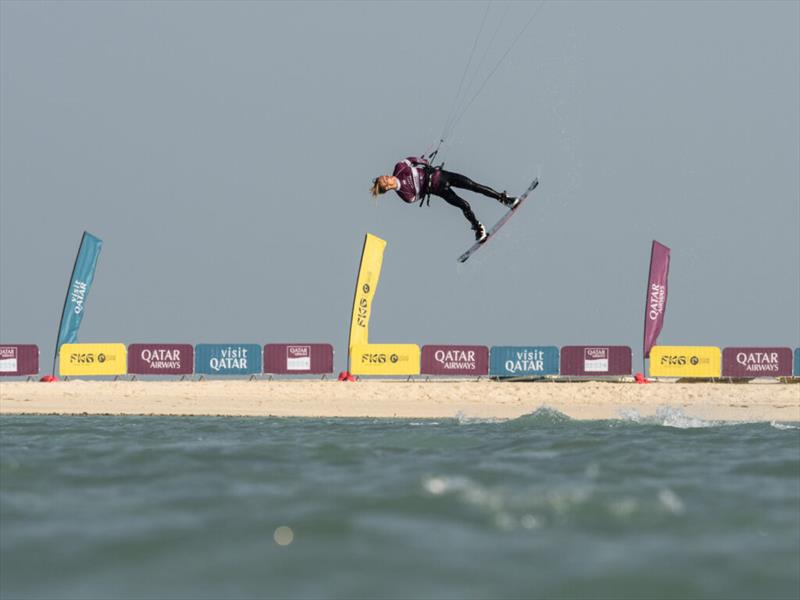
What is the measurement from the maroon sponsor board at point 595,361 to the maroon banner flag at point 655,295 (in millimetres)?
1921

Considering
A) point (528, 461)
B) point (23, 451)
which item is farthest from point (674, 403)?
point (23, 451)

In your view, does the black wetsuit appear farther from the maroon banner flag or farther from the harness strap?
the maroon banner flag

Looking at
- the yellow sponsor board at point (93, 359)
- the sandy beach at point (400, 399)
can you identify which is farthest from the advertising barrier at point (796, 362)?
the yellow sponsor board at point (93, 359)

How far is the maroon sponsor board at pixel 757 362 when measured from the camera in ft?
137

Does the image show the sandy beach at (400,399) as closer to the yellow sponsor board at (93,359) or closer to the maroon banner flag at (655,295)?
the yellow sponsor board at (93,359)

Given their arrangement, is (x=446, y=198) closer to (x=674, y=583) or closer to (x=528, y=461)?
(x=528, y=461)

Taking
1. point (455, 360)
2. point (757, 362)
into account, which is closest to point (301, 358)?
point (455, 360)

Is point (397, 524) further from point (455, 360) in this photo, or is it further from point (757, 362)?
point (757, 362)

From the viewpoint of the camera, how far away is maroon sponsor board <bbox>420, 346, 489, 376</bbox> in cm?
4028

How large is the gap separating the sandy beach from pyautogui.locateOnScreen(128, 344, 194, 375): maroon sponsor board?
3.09 m

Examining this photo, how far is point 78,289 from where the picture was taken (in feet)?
127

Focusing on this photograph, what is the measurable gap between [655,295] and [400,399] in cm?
1372

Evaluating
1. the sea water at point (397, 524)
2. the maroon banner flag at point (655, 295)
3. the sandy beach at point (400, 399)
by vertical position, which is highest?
the maroon banner flag at point (655, 295)

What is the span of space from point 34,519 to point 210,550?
202 centimetres
